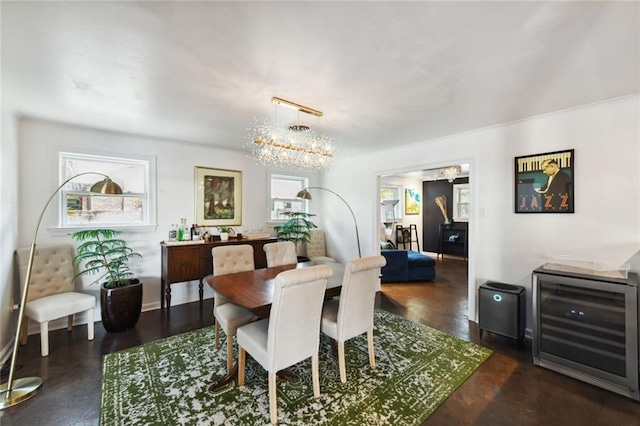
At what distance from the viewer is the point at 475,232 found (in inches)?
136

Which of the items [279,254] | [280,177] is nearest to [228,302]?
[279,254]

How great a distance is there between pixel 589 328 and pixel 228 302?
10.7 feet

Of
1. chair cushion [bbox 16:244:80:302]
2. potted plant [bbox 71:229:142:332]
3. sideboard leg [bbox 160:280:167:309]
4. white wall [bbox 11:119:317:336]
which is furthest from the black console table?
chair cushion [bbox 16:244:80:302]

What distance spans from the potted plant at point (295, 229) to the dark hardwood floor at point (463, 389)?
1994 mm

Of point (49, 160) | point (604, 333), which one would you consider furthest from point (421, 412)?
point (49, 160)

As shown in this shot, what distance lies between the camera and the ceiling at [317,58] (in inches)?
56.0

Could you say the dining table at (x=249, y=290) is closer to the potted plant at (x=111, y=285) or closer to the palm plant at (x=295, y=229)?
the potted plant at (x=111, y=285)

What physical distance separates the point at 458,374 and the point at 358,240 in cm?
278

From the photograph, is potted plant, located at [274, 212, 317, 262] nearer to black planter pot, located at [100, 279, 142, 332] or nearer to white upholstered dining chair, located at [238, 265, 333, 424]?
black planter pot, located at [100, 279, 142, 332]

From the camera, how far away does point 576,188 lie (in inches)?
108

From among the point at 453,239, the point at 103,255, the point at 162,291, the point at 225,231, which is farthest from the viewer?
the point at 453,239

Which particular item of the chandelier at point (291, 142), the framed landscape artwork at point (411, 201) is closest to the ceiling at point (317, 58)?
the chandelier at point (291, 142)

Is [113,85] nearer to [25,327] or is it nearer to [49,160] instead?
[49,160]

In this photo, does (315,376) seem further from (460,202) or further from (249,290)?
(460,202)
